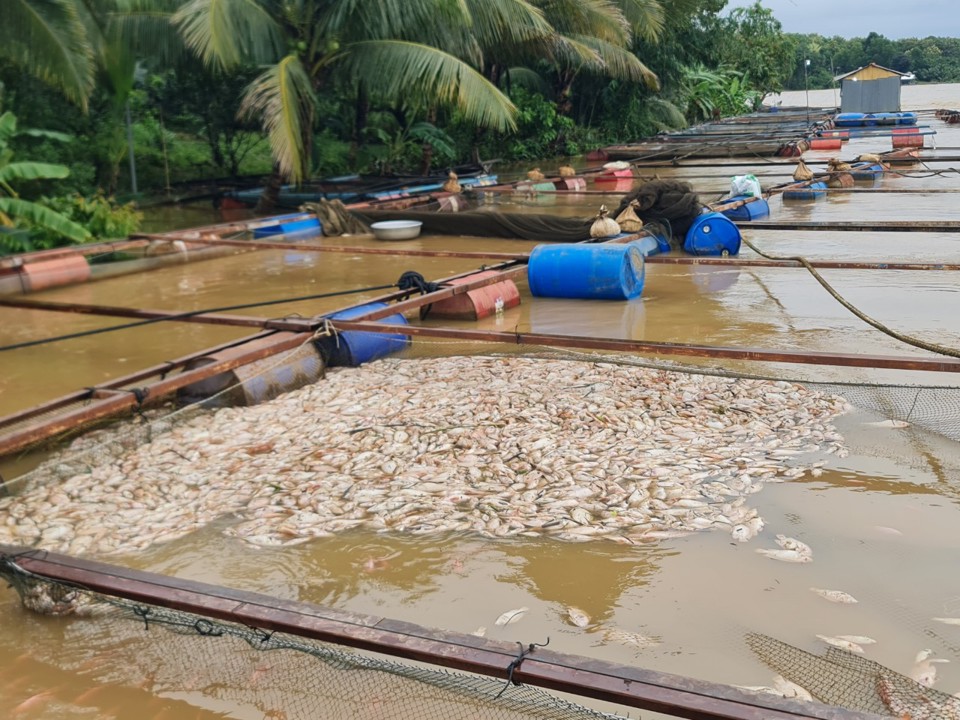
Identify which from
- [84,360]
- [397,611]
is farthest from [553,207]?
[397,611]

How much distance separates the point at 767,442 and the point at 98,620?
A: 11.6 feet

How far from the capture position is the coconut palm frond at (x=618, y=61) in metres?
20.7

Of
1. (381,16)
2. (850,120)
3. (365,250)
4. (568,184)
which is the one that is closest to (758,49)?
(850,120)

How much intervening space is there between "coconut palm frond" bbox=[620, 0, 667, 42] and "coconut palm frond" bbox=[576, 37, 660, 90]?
97 centimetres

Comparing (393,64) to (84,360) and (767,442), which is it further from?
(767,442)

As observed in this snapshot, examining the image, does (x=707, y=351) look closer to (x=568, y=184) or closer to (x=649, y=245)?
(x=649, y=245)

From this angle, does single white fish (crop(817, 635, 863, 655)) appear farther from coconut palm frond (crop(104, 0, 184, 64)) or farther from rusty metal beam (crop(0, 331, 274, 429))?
coconut palm frond (crop(104, 0, 184, 64))

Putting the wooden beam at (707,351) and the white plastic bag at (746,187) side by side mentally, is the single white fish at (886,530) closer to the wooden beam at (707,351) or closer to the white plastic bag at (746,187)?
the wooden beam at (707,351)

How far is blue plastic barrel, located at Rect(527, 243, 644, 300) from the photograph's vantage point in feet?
28.1

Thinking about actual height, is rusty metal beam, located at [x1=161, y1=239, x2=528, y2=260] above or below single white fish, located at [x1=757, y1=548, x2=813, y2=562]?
above

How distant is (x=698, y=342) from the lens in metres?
7.24

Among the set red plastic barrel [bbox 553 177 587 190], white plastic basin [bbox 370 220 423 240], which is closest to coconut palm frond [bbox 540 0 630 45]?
red plastic barrel [bbox 553 177 587 190]

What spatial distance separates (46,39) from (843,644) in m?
9.69

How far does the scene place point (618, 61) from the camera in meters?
21.2
